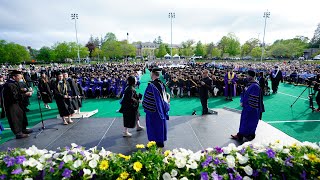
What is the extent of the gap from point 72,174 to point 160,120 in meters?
2.86

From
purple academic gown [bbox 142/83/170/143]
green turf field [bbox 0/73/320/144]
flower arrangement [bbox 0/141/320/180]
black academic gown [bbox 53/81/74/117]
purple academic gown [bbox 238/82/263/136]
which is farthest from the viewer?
black academic gown [bbox 53/81/74/117]

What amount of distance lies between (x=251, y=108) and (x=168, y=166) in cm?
384

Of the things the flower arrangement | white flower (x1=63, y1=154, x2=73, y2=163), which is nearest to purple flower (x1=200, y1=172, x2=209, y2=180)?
the flower arrangement

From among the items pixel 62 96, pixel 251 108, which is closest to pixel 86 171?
pixel 251 108

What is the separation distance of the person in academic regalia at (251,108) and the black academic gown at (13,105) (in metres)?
6.97

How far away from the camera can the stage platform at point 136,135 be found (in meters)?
5.59

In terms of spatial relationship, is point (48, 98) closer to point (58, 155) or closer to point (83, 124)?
point (83, 124)

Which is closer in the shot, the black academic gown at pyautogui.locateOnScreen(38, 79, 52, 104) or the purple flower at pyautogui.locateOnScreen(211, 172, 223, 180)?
the purple flower at pyautogui.locateOnScreen(211, 172, 223, 180)

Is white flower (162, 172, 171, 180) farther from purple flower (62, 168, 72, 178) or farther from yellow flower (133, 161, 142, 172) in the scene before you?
purple flower (62, 168, 72, 178)

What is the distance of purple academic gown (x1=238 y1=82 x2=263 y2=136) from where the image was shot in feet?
17.4

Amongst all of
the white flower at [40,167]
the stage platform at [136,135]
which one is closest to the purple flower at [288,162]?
the white flower at [40,167]

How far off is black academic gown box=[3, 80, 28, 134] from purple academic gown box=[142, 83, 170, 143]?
4.44m

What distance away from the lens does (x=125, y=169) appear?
7.48ft

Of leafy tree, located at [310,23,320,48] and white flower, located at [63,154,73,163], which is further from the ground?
leafy tree, located at [310,23,320,48]
